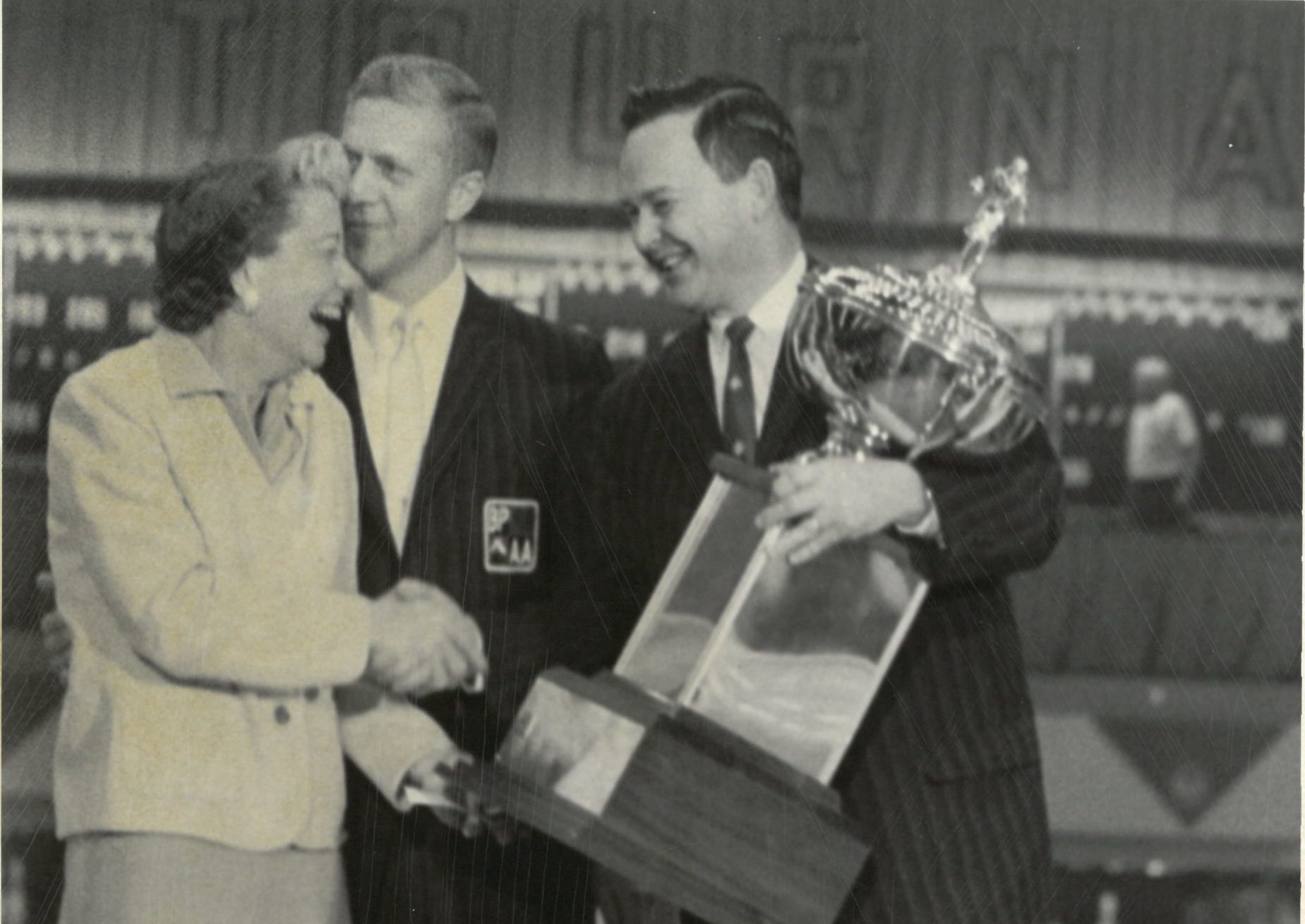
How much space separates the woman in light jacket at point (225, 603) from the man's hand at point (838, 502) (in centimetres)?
57

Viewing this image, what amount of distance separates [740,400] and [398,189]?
0.69m

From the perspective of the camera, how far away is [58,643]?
8.14 ft

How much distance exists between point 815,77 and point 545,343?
0.67m

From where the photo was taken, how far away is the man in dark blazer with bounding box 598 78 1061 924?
96.8 inches

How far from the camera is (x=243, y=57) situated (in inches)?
102

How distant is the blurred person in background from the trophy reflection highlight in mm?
355

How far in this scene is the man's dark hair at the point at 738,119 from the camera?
254 centimetres

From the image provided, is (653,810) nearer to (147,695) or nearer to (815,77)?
(147,695)

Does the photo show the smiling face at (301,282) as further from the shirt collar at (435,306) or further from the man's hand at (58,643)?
the man's hand at (58,643)

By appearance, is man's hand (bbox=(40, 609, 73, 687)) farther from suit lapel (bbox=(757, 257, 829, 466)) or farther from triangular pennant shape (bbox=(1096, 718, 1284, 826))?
triangular pennant shape (bbox=(1096, 718, 1284, 826))

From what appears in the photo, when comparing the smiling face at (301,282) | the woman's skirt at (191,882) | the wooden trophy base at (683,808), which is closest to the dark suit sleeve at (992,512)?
the wooden trophy base at (683,808)

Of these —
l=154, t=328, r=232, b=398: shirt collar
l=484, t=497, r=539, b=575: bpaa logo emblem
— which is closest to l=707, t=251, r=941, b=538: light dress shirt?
l=484, t=497, r=539, b=575: bpaa logo emblem

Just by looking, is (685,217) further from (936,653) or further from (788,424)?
(936,653)

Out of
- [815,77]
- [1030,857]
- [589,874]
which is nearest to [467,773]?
[589,874]
